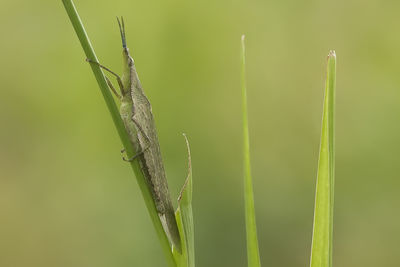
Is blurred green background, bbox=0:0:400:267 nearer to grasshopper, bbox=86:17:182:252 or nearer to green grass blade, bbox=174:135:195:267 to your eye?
grasshopper, bbox=86:17:182:252

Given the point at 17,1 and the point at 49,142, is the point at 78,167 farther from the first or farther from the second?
the point at 17,1

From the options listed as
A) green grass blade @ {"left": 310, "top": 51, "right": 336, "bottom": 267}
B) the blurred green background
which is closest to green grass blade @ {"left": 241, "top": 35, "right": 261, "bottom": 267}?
green grass blade @ {"left": 310, "top": 51, "right": 336, "bottom": 267}

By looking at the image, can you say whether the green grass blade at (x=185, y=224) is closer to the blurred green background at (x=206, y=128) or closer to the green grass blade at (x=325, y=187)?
the green grass blade at (x=325, y=187)

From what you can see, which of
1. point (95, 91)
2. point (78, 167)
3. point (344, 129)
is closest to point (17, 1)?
point (95, 91)

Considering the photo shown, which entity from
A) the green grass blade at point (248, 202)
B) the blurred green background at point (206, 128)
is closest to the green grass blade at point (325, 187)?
the green grass blade at point (248, 202)

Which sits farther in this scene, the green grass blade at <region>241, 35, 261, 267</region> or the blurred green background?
the blurred green background

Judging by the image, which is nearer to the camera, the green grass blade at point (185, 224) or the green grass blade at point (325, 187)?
the green grass blade at point (325, 187)

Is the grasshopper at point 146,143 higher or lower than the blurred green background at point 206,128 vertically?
higher
